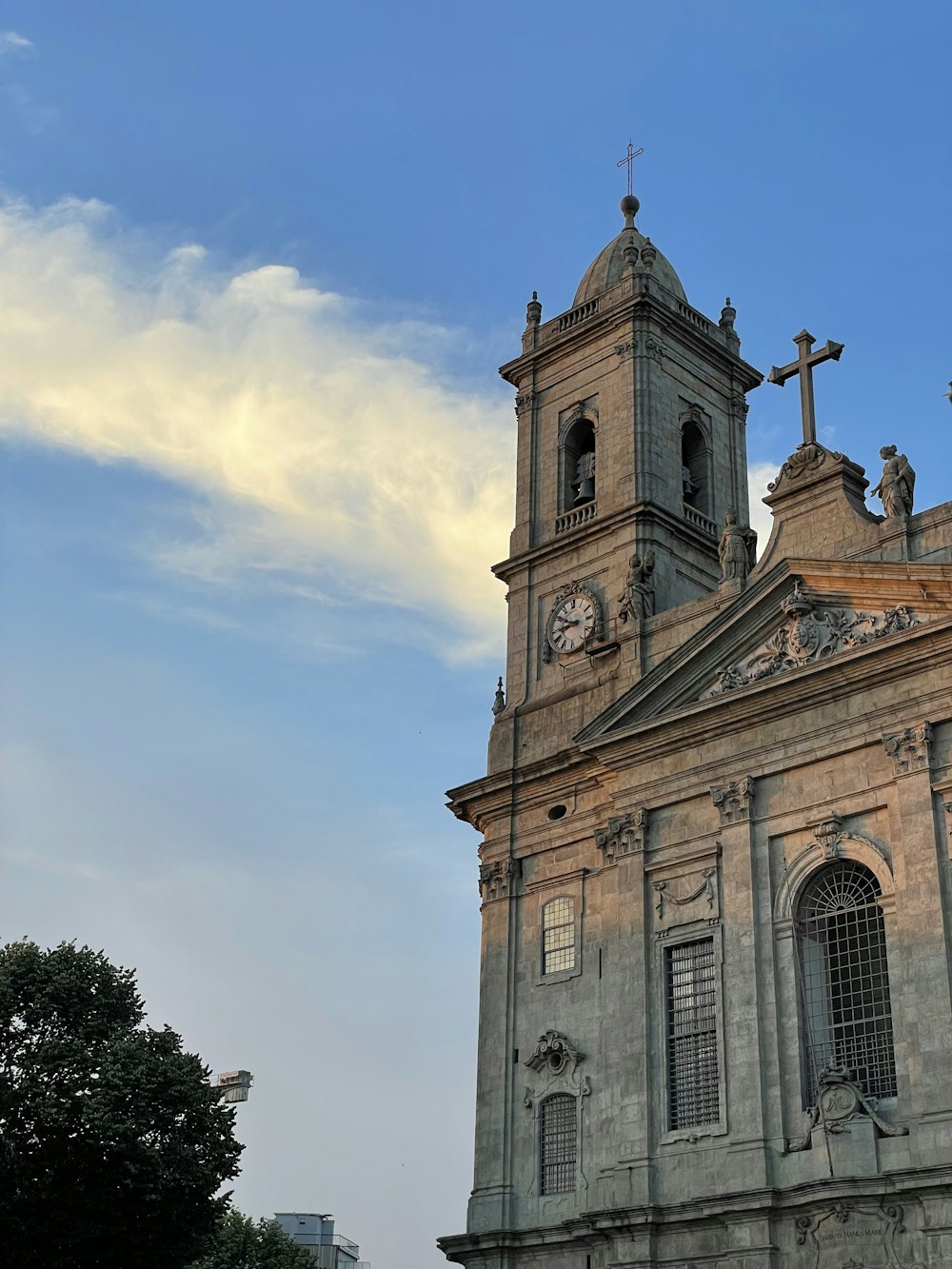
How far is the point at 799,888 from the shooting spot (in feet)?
93.5

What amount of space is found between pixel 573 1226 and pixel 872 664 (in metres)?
11.4

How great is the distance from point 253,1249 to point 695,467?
27183mm

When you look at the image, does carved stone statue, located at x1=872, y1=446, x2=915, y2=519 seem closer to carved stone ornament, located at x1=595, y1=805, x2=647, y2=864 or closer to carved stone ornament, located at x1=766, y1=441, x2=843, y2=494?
carved stone ornament, located at x1=766, y1=441, x2=843, y2=494

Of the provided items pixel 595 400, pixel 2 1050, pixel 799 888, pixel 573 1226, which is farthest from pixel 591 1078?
pixel 595 400

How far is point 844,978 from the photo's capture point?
2839 centimetres

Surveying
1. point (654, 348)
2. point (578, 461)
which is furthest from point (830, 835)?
point (654, 348)

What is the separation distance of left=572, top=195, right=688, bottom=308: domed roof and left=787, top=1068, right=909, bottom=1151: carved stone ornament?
20.5m

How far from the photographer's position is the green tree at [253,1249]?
47.9m

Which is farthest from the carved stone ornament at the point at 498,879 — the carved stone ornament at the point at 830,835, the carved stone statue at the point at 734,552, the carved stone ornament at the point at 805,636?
the carved stone ornament at the point at 830,835

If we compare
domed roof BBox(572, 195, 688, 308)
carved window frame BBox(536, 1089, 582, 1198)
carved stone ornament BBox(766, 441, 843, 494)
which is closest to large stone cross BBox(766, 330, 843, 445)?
carved stone ornament BBox(766, 441, 843, 494)

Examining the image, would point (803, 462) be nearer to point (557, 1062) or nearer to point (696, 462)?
point (696, 462)

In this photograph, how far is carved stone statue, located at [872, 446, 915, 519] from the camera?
29.9 m

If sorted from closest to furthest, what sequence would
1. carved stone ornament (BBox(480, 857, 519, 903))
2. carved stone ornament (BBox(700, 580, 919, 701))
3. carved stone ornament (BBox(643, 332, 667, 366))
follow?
carved stone ornament (BBox(700, 580, 919, 701)), carved stone ornament (BBox(480, 857, 519, 903)), carved stone ornament (BBox(643, 332, 667, 366))

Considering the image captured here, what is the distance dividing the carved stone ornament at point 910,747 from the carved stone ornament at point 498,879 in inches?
365
